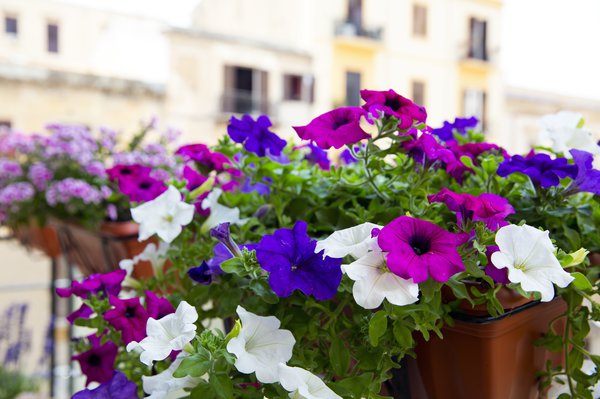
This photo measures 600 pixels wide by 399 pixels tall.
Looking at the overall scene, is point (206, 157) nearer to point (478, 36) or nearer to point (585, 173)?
point (585, 173)

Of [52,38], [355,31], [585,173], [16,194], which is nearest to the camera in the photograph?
[585,173]

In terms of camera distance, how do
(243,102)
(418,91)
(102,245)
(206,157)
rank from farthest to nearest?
(418,91), (243,102), (102,245), (206,157)

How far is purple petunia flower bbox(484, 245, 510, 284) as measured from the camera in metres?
0.32

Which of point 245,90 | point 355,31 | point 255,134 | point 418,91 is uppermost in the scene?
point 355,31

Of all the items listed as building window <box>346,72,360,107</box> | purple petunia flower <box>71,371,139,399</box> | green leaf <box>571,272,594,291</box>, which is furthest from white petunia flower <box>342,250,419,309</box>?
building window <box>346,72,360,107</box>

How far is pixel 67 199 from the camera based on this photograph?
37.0 inches

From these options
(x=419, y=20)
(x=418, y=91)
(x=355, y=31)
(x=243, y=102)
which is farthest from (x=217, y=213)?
(x=419, y=20)

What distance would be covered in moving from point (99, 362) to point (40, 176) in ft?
2.24

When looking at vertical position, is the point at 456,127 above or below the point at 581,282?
above

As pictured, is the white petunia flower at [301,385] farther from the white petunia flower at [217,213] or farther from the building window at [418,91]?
the building window at [418,91]

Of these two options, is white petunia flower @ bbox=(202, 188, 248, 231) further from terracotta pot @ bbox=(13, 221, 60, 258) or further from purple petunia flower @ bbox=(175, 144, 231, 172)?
terracotta pot @ bbox=(13, 221, 60, 258)

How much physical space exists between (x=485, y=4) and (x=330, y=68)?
3.95m

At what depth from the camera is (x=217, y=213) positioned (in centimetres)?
46

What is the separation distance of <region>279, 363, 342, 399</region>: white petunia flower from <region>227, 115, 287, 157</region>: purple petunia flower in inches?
A: 8.9
